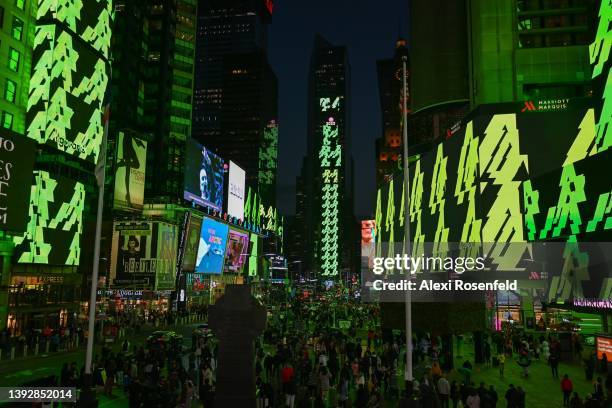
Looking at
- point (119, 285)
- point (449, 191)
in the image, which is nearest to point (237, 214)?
point (119, 285)

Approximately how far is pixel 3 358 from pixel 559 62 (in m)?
66.1

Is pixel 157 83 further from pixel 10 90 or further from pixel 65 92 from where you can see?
pixel 10 90

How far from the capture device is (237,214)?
99000 mm

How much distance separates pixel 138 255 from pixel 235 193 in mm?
37609

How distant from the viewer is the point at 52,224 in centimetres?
4619

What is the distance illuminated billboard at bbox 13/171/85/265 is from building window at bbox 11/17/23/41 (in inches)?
459

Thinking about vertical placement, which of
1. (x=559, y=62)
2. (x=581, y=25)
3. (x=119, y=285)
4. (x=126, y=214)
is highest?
(x=581, y=25)

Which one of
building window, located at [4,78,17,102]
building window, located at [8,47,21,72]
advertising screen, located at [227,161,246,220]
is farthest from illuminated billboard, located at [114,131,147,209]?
advertising screen, located at [227,161,246,220]

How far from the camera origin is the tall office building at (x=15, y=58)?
41438 millimetres

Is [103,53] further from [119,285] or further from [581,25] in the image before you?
[581,25]

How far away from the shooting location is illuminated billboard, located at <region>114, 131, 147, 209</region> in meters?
58.4

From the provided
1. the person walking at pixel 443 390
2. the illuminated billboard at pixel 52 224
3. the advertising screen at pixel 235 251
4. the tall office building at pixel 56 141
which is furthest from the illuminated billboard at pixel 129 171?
the person walking at pixel 443 390

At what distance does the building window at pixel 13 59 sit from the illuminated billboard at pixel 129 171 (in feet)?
52.2

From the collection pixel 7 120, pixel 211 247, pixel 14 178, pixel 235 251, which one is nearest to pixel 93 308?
pixel 14 178
